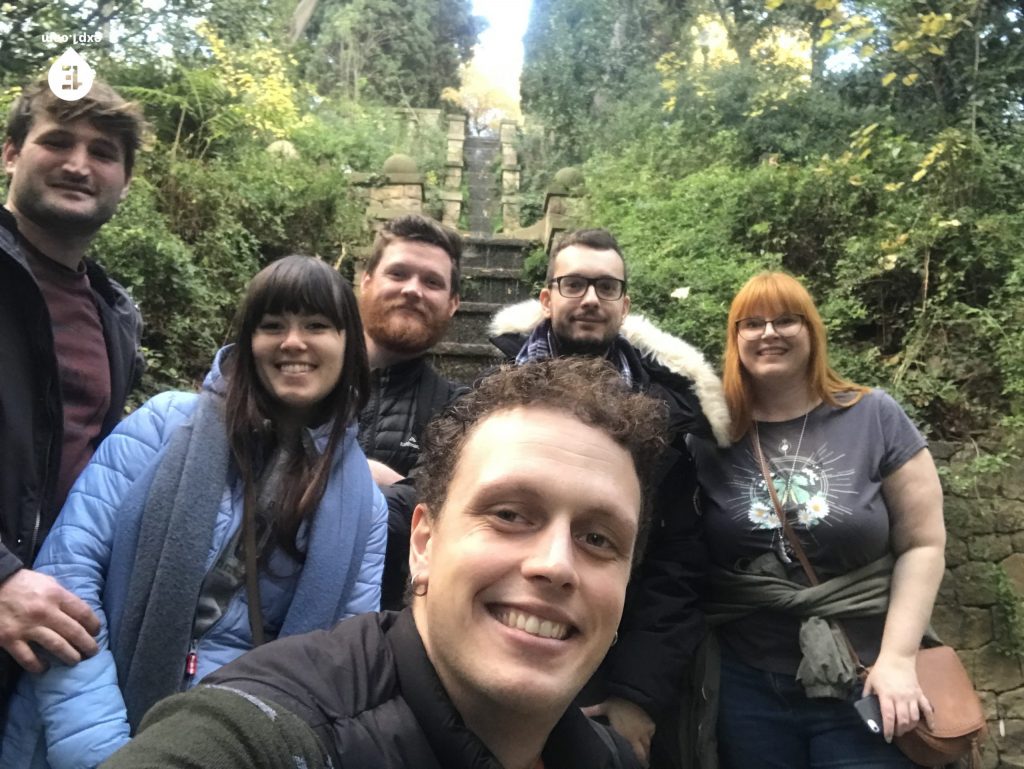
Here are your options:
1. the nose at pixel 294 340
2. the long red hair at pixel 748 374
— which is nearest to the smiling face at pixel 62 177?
the nose at pixel 294 340

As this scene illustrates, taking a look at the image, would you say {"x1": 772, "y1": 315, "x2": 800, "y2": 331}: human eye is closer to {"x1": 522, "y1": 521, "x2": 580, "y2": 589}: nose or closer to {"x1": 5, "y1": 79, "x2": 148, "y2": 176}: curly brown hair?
{"x1": 522, "y1": 521, "x2": 580, "y2": 589}: nose

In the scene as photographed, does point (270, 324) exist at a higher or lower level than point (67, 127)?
lower

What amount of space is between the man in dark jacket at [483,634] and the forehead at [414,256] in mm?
1334

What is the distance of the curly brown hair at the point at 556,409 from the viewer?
1.28 m

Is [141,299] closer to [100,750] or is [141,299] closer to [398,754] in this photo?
[100,750]

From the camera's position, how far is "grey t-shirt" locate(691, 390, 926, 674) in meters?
2.21

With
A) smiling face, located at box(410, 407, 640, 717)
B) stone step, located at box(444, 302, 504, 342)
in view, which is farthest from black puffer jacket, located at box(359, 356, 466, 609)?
stone step, located at box(444, 302, 504, 342)

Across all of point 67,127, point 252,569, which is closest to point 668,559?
point 252,569

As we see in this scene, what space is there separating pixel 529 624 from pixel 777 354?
1607 millimetres

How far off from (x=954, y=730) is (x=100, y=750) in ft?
7.11

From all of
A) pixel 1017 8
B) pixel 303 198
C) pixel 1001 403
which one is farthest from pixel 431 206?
pixel 1001 403

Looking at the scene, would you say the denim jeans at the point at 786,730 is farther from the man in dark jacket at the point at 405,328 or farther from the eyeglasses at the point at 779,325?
the man in dark jacket at the point at 405,328

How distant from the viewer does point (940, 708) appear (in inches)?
84.2

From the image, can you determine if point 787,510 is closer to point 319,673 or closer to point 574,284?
point 574,284
